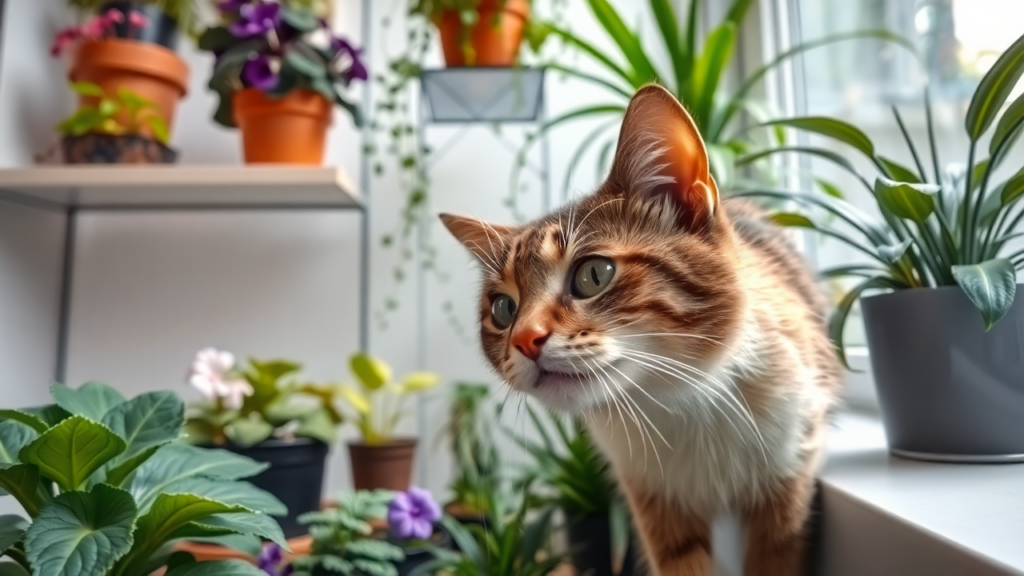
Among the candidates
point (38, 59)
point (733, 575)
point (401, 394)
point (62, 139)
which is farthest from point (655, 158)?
point (38, 59)

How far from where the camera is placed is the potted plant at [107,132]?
1206 millimetres

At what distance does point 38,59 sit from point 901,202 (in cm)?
163

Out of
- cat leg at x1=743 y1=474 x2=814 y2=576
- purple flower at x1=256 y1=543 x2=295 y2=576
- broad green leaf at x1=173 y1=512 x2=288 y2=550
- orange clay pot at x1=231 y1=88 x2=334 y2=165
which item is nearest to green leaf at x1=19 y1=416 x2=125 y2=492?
broad green leaf at x1=173 y1=512 x2=288 y2=550

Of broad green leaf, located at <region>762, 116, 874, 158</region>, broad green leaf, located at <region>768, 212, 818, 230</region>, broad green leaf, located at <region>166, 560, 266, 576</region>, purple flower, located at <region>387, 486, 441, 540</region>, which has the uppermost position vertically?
broad green leaf, located at <region>762, 116, 874, 158</region>

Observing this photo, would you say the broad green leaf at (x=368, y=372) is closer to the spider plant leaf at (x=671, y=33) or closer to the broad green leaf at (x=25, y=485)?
the broad green leaf at (x=25, y=485)

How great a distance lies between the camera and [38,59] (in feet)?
4.31

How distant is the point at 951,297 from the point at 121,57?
4.85 ft

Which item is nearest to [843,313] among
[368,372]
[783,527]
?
[783,527]

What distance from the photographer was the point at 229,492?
66cm

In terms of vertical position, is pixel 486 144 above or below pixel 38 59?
below

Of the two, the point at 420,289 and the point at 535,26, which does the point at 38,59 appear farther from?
the point at 535,26

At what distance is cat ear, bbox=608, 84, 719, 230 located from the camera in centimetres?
59

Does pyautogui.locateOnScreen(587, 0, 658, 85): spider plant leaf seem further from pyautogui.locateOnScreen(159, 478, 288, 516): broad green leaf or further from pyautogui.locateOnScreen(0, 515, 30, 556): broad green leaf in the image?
pyautogui.locateOnScreen(0, 515, 30, 556): broad green leaf

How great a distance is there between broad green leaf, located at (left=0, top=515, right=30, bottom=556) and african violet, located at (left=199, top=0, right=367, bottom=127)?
85cm
